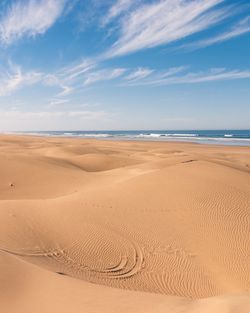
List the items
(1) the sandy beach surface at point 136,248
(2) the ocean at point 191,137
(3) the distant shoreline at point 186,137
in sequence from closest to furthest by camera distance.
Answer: (1) the sandy beach surface at point 136,248, (3) the distant shoreline at point 186,137, (2) the ocean at point 191,137

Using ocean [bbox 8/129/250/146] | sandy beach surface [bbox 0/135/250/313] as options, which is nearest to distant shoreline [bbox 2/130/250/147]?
ocean [bbox 8/129/250/146]

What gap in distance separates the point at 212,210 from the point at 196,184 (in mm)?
1720

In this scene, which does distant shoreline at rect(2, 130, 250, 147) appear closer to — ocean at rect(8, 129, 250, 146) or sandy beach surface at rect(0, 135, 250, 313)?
ocean at rect(8, 129, 250, 146)

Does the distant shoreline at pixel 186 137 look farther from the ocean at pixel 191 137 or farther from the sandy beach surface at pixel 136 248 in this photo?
the sandy beach surface at pixel 136 248

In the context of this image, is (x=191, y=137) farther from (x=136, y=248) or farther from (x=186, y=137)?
(x=136, y=248)

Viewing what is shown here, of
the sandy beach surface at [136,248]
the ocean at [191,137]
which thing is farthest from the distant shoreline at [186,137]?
the sandy beach surface at [136,248]

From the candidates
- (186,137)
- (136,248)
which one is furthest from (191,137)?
(136,248)

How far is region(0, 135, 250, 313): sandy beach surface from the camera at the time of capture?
4.41 m

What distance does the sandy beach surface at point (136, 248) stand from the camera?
4414mm

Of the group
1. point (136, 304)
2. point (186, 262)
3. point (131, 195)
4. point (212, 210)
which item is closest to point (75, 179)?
point (131, 195)

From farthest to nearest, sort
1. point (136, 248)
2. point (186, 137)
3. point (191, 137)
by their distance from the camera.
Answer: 1. point (191, 137)
2. point (186, 137)
3. point (136, 248)

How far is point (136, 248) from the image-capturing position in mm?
7961

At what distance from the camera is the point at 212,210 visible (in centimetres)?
960

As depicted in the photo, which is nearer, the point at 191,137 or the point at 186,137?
the point at 186,137
